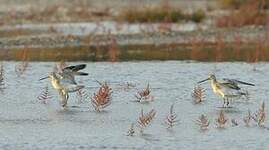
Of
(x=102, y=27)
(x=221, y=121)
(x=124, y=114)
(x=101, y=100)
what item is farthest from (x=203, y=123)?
(x=102, y=27)

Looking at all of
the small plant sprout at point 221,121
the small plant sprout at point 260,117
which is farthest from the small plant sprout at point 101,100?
the small plant sprout at point 260,117

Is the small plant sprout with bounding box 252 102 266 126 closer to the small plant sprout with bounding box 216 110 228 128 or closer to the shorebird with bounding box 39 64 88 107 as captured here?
the small plant sprout with bounding box 216 110 228 128

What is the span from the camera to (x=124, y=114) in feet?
47.7

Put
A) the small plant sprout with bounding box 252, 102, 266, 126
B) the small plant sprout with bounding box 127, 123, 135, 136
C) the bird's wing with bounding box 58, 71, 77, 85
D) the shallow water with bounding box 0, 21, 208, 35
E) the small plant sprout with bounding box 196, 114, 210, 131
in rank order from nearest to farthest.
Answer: the small plant sprout with bounding box 127, 123, 135, 136 < the small plant sprout with bounding box 196, 114, 210, 131 < the small plant sprout with bounding box 252, 102, 266, 126 < the bird's wing with bounding box 58, 71, 77, 85 < the shallow water with bounding box 0, 21, 208, 35

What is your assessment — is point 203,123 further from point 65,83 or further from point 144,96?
point 65,83

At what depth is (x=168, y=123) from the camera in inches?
536

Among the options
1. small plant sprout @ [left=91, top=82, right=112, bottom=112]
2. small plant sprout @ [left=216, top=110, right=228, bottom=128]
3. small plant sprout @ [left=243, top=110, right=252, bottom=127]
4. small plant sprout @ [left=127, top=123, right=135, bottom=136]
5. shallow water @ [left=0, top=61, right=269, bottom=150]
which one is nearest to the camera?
shallow water @ [left=0, top=61, right=269, bottom=150]

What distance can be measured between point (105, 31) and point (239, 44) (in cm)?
585

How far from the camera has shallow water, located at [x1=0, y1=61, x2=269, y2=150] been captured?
40.7 feet

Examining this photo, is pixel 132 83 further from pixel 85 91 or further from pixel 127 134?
pixel 127 134

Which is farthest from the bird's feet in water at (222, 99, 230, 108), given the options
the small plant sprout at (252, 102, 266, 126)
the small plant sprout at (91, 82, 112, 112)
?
the small plant sprout at (91, 82, 112, 112)

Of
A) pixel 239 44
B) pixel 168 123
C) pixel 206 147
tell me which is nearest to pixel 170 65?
pixel 239 44

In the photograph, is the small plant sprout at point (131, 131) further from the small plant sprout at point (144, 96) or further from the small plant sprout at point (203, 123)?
the small plant sprout at point (144, 96)

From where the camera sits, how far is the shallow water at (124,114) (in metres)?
12.4
